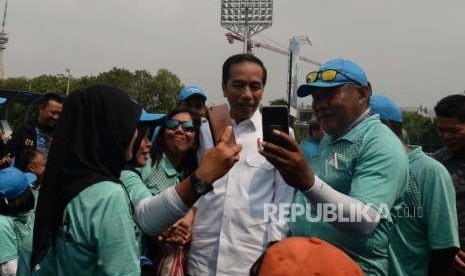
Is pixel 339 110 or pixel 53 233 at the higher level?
pixel 339 110

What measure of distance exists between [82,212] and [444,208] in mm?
1878

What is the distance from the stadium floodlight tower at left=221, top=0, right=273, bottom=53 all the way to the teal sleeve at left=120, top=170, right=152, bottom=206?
47042mm

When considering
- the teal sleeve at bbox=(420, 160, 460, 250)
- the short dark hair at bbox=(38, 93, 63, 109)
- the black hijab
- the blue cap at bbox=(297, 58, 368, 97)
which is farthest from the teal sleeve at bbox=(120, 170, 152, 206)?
the short dark hair at bbox=(38, 93, 63, 109)

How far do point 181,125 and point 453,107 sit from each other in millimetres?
1850

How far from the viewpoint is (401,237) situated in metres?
3.05

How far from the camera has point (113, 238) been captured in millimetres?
2109

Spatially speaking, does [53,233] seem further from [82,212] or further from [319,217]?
[319,217]

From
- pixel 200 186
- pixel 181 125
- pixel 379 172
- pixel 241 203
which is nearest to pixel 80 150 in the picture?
pixel 200 186

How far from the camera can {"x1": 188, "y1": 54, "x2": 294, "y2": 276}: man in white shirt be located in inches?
117

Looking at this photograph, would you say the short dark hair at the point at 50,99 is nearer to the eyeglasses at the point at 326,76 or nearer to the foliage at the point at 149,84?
the eyeglasses at the point at 326,76

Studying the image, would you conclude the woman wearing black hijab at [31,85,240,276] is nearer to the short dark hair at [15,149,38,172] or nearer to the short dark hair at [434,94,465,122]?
the short dark hair at [434,94,465,122]

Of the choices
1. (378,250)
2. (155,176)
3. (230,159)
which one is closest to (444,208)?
(378,250)

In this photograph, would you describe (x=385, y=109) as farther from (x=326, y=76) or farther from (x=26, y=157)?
(x=26, y=157)

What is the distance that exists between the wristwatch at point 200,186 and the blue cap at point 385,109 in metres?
1.44
